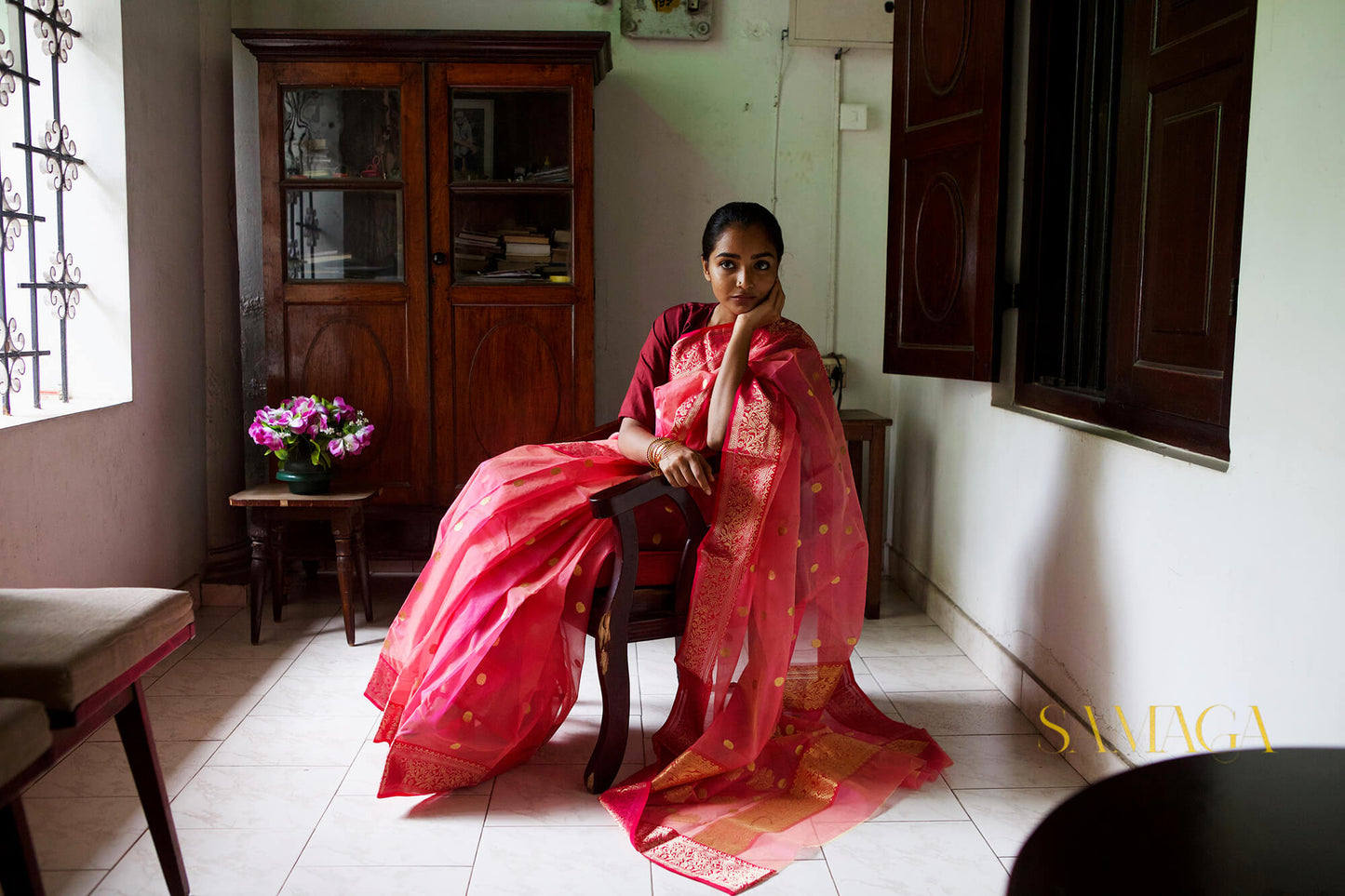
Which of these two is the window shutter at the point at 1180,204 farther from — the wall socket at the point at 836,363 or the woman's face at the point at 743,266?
the wall socket at the point at 836,363

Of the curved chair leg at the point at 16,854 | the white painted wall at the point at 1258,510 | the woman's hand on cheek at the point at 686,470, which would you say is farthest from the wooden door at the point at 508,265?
the curved chair leg at the point at 16,854

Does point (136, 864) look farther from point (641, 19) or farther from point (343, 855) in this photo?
point (641, 19)

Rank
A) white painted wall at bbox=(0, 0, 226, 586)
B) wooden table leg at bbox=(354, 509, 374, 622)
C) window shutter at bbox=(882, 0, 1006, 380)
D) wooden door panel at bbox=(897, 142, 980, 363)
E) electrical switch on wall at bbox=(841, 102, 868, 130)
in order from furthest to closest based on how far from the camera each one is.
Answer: electrical switch on wall at bbox=(841, 102, 868, 130), wooden table leg at bbox=(354, 509, 374, 622), wooden door panel at bbox=(897, 142, 980, 363), window shutter at bbox=(882, 0, 1006, 380), white painted wall at bbox=(0, 0, 226, 586)

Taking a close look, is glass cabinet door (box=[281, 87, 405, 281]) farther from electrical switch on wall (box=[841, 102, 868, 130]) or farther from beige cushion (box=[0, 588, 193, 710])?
beige cushion (box=[0, 588, 193, 710])

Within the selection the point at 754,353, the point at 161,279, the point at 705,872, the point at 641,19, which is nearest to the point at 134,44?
the point at 161,279

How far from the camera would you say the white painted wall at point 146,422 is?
109 inches

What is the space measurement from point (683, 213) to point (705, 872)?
294 cm

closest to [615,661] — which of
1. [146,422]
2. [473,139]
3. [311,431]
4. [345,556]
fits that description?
[345,556]

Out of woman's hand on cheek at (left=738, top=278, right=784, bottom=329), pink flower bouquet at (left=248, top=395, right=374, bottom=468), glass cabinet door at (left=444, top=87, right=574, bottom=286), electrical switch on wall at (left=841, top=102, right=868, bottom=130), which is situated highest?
electrical switch on wall at (left=841, top=102, right=868, bottom=130)

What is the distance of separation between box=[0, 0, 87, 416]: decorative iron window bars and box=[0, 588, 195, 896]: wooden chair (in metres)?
1.47

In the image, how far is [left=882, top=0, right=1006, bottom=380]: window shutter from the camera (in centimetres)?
294

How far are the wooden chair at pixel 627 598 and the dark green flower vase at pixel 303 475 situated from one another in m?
1.49

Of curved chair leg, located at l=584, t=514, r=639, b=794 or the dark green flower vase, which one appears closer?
curved chair leg, located at l=584, t=514, r=639, b=794

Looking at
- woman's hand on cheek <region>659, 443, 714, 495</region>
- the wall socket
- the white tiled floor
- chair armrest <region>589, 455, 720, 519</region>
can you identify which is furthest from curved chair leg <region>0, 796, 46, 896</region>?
the wall socket
